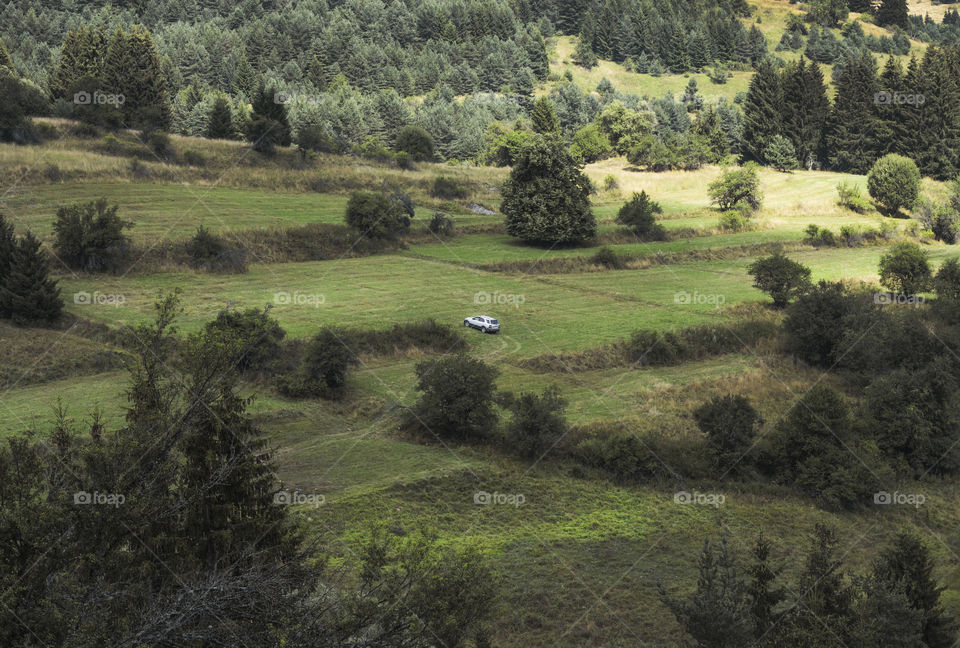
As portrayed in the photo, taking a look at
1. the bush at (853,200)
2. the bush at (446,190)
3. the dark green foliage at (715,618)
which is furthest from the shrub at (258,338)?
→ the bush at (853,200)

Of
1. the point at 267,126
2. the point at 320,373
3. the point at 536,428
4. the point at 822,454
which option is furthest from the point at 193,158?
the point at 822,454

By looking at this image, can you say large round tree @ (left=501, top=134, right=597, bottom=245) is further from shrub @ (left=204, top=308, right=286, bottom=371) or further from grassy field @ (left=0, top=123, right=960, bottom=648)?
shrub @ (left=204, top=308, right=286, bottom=371)

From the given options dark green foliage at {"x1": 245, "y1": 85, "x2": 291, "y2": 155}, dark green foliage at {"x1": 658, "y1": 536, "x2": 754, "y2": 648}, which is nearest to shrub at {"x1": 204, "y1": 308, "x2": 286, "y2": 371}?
dark green foliage at {"x1": 658, "y1": 536, "x2": 754, "y2": 648}

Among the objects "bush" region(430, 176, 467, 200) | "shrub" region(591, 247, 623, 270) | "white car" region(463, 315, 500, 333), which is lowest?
"shrub" region(591, 247, 623, 270)

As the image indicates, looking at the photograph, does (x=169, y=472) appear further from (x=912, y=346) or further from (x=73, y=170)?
(x=73, y=170)

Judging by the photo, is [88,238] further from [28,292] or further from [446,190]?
[446,190]

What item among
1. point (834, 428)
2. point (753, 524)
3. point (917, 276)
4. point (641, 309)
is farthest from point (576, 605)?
point (917, 276)
